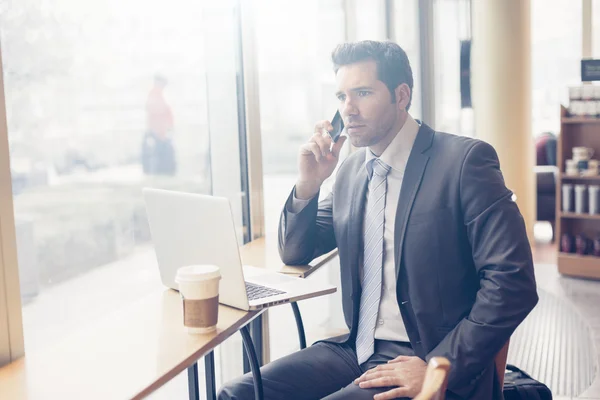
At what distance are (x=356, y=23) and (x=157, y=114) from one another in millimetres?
2025

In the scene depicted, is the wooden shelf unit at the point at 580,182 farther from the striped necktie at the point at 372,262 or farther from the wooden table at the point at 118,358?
the wooden table at the point at 118,358

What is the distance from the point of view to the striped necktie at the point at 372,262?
1.90 meters

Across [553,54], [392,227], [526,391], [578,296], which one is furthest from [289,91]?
[553,54]

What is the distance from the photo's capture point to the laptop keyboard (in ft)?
5.89

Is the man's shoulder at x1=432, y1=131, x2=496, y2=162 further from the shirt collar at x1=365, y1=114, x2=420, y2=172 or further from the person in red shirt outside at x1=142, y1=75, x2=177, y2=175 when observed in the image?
the person in red shirt outside at x1=142, y1=75, x2=177, y2=175

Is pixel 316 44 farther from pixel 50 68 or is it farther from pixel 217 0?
pixel 50 68

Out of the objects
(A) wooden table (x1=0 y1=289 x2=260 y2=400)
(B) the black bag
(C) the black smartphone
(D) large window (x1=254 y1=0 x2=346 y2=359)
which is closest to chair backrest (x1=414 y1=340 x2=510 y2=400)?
(A) wooden table (x1=0 y1=289 x2=260 y2=400)

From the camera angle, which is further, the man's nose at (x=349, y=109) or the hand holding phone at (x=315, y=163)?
the hand holding phone at (x=315, y=163)

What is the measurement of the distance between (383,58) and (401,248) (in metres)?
0.56

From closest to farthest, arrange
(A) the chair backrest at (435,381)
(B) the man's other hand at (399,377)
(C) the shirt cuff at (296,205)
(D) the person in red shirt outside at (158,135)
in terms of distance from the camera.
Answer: (A) the chair backrest at (435,381), (B) the man's other hand at (399,377), (C) the shirt cuff at (296,205), (D) the person in red shirt outside at (158,135)

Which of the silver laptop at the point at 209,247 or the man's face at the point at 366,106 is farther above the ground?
the man's face at the point at 366,106

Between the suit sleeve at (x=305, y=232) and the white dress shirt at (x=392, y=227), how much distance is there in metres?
0.23

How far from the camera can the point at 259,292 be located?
1837 mm

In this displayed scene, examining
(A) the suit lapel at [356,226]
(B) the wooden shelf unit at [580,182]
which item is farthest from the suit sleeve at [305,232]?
(B) the wooden shelf unit at [580,182]
